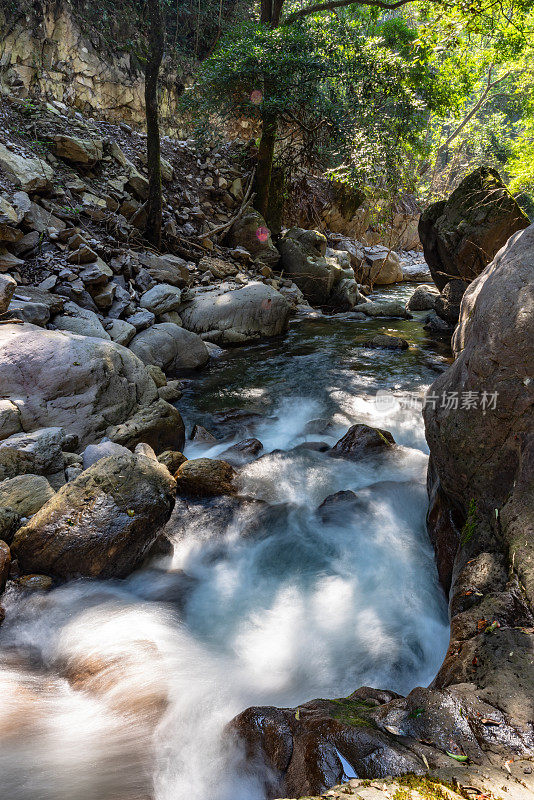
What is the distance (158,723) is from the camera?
240 cm

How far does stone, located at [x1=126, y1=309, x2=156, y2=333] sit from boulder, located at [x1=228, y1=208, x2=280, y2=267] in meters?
5.60

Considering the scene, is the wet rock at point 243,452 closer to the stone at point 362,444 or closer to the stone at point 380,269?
the stone at point 362,444

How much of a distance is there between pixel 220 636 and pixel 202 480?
1.66 m

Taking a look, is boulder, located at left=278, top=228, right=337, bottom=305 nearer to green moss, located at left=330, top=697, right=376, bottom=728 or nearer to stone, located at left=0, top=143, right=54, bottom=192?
stone, located at left=0, top=143, right=54, bottom=192

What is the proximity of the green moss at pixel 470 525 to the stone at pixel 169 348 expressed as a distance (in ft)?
19.0

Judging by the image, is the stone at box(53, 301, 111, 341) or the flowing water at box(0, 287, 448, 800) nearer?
the flowing water at box(0, 287, 448, 800)

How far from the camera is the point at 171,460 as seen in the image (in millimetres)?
4863

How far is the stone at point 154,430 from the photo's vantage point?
495 centimetres

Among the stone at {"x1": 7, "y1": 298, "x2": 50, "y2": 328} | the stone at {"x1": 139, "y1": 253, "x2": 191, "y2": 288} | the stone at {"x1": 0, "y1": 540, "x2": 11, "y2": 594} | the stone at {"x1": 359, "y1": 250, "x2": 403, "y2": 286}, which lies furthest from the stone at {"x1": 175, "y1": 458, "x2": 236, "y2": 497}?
the stone at {"x1": 359, "y1": 250, "x2": 403, "y2": 286}

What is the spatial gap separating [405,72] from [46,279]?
1120 cm

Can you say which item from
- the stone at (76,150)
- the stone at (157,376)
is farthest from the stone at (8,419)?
the stone at (76,150)

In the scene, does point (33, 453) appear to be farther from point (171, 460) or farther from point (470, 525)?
point (470, 525)

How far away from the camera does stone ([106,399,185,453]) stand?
4.95 metres

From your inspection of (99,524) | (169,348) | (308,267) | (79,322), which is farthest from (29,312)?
(308,267)
